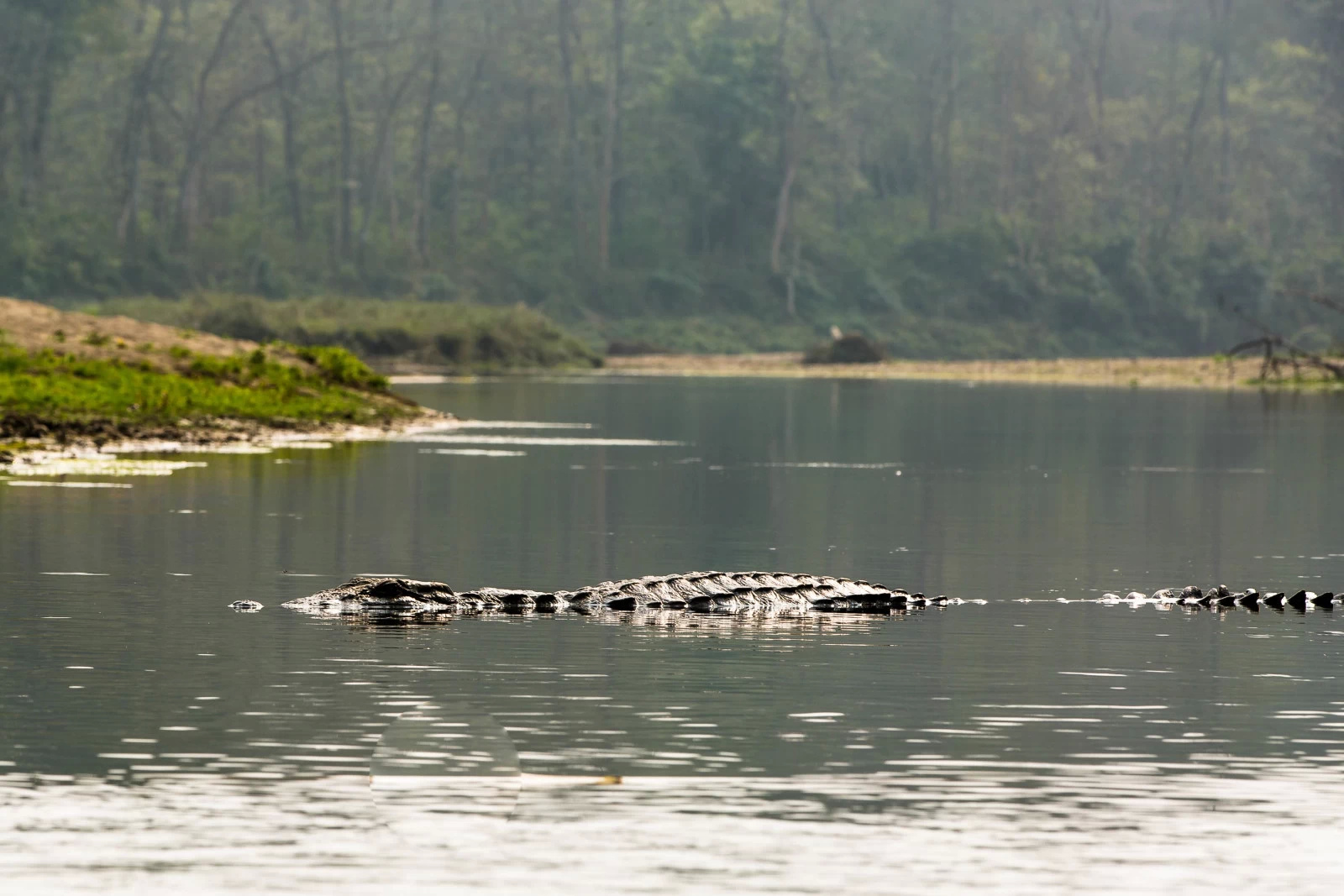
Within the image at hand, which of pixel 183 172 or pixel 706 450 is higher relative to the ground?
pixel 183 172

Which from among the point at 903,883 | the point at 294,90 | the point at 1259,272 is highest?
the point at 294,90

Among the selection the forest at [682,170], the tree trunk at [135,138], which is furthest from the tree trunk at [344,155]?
the tree trunk at [135,138]

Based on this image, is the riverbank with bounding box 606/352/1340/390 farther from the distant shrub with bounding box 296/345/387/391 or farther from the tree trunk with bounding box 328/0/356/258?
the distant shrub with bounding box 296/345/387/391

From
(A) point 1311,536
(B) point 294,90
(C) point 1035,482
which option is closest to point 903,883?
(A) point 1311,536

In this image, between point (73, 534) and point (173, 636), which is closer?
point (173, 636)

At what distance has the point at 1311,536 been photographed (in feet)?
91.8

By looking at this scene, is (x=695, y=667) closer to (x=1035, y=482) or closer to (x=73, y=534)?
(x=73, y=534)

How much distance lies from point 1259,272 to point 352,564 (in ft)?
394

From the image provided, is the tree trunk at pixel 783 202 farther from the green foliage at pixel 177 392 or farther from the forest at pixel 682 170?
the green foliage at pixel 177 392

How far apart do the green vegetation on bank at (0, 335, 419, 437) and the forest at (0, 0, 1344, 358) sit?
59804 millimetres

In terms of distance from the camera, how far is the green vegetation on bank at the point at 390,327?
94.6m

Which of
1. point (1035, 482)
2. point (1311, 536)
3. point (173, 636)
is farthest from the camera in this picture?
point (1035, 482)

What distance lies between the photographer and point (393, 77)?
133125 mm

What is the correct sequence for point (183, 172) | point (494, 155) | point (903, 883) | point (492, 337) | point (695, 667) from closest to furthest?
point (903, 883)
point (695, 667)
point (492, 337)
point (183, 172)
point (494, 155)
